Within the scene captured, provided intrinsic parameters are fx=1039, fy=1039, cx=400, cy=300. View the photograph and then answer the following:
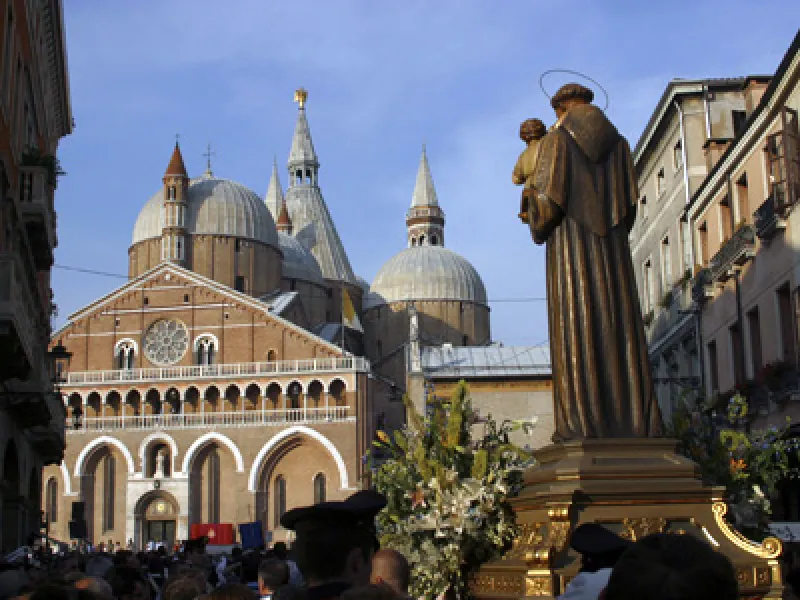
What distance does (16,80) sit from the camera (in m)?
18.0

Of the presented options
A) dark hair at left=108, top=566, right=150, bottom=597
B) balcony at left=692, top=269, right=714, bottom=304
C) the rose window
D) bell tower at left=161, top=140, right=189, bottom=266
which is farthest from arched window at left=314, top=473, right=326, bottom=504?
dark hair at left=108, top=566, right=150, bottom=597

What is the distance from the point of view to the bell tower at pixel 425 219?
254 ft

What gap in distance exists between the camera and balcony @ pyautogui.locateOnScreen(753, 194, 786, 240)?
1789 centimetres

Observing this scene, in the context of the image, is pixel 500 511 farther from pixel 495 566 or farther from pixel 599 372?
pixel 599 372

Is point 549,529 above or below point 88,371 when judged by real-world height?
below

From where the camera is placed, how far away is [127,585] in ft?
21.9

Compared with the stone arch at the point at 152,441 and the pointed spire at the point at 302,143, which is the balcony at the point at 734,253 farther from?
the pointed spire at the point at 302,143

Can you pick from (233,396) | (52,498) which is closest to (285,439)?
(233,396)

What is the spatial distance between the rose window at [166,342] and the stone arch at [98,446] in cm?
443

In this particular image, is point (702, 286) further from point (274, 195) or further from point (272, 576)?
point (274, 195)

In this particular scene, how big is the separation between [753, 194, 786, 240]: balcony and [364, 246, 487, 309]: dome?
166ft

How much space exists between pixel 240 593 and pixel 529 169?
3.96m

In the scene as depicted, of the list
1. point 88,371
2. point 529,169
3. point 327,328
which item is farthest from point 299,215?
point 529,169

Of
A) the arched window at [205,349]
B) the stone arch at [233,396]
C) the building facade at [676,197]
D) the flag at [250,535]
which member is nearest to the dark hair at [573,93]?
the building facade at [676,197]
